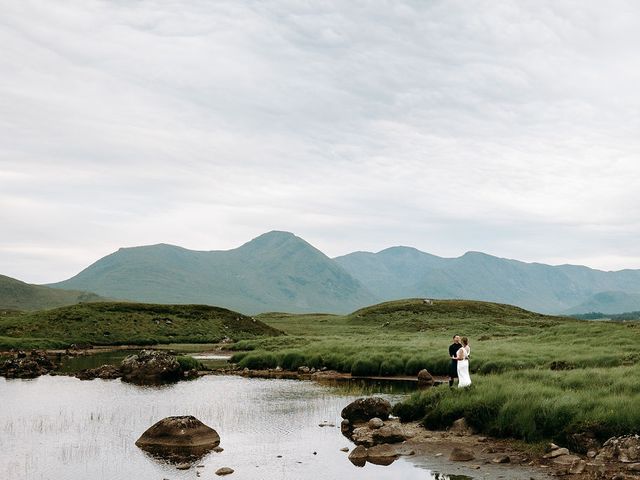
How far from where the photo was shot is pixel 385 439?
29422mm

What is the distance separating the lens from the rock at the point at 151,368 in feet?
189

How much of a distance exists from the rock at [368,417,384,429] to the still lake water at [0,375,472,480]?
6.08 feet

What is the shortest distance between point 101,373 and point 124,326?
5038 centimetres

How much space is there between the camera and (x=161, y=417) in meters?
36.4

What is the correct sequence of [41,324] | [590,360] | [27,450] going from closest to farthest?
[27,450]
[590,360]
[41,324]

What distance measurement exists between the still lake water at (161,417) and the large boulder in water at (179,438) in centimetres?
64

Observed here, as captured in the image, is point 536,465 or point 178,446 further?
point 178,446

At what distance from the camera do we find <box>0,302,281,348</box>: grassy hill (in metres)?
96.9

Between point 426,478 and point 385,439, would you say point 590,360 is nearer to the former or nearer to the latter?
point 385,439

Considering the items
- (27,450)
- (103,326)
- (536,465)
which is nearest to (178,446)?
(27,450)

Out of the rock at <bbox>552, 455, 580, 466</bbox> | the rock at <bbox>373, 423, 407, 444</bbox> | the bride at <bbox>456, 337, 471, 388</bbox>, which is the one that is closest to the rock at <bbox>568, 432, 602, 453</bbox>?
the rock at <bbox>552, 455, 580, 466</bbox>

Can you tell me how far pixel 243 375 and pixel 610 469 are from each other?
141ft

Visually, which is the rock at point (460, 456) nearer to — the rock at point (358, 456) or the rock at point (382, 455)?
the rock at point (382, 455)

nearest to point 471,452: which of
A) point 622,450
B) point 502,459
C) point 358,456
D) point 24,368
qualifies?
point 502,459
